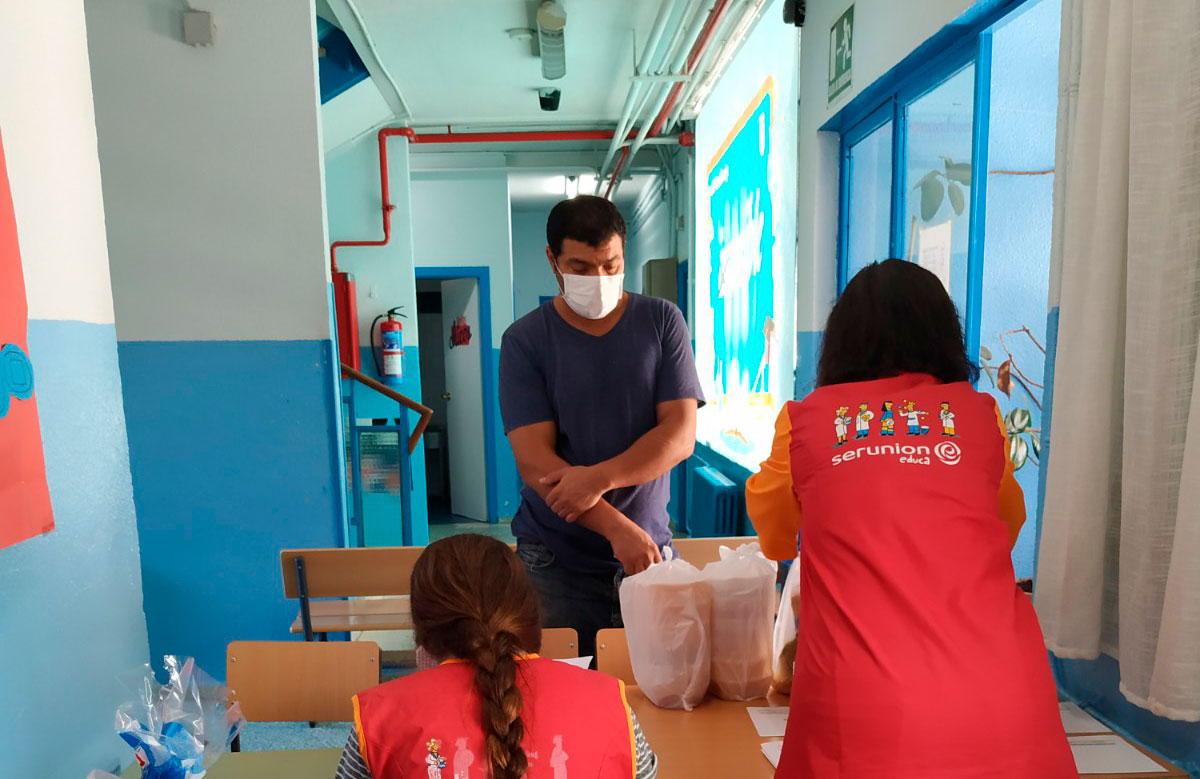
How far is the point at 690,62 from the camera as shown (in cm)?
416

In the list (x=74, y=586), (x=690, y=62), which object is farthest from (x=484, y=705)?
(x=690, y=62)

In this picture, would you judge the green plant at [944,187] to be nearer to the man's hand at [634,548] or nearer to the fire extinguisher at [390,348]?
the man's hand at [634,548]

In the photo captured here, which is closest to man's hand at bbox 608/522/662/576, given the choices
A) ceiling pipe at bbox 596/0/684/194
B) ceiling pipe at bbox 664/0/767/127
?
ceiling pipe at bbox 596/0/684/194

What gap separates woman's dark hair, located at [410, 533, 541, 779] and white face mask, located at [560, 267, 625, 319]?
673 mm

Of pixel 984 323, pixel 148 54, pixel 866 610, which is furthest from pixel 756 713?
pixel 148 54

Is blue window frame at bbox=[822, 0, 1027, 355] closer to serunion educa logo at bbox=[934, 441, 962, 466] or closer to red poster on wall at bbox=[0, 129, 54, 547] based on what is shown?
serunion educa logo at bbox=[934, 441, 962, 466]

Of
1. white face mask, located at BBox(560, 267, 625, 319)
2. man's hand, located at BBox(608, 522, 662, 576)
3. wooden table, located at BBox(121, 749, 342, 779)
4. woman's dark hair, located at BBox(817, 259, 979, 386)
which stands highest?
white face mask, located at BBox(560, 267, 625, 319)

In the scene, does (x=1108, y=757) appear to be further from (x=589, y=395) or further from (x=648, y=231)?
(x=648, y=231)

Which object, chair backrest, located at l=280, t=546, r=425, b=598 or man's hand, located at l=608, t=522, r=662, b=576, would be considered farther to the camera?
chair backrest, located at l=280, t=546, r=425, b=598

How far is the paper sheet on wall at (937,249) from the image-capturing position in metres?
2.18

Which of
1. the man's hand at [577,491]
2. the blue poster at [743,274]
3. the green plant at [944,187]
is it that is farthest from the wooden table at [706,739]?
the blue poster at [743,274]

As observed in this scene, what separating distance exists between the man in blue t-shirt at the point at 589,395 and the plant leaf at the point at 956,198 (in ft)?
3.42

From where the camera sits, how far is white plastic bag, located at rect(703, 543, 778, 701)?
54.6 inches

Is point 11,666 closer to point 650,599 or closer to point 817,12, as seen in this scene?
point 650,599
